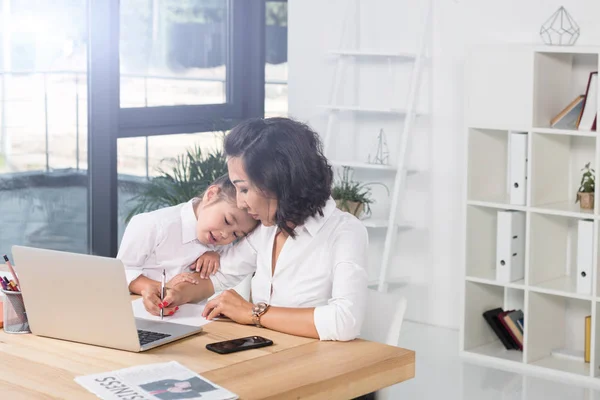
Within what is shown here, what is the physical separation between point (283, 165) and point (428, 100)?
8.73 feet

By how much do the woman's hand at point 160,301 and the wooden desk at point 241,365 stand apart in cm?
19

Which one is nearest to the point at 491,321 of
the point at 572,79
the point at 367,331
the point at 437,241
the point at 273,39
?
the point at 437,241

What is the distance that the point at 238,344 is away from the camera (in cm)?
203

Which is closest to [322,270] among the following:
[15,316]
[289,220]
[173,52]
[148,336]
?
[289,220]

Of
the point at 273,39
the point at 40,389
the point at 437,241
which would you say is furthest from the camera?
the point at 273,39

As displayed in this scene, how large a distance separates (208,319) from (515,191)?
2310mm

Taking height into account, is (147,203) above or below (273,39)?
below

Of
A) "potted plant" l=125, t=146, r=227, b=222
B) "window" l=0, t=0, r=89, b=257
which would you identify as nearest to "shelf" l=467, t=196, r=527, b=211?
"potted plant" l=125, t=146, r=227, b=222

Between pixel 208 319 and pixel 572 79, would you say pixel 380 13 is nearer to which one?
pixel 572 79

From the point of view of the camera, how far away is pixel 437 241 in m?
4.88

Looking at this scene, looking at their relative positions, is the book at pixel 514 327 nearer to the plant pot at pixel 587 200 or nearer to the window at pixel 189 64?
the plant pot at pixel 587 200

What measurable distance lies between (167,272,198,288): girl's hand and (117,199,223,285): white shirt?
0.12 metres

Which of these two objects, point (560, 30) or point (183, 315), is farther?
A: point (560, 30)

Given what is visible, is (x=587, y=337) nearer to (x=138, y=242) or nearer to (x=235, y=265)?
(x=235, y=265)
